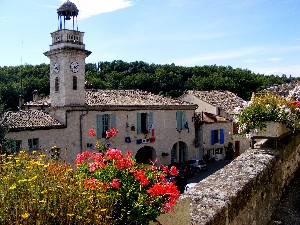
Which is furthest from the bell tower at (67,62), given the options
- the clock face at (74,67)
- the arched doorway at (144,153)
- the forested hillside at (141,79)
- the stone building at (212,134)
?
the forested hillside at (141,79)

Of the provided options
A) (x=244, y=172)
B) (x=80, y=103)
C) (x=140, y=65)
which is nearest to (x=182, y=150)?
(x=80, y=103)

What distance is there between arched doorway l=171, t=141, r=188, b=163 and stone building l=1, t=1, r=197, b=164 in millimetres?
475

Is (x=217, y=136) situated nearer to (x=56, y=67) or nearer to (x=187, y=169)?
(x=187, y=169)

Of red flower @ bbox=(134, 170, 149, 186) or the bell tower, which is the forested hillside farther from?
red flower @ bbox=(134, 170, 149, 186)

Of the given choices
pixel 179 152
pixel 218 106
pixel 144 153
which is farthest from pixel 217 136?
pixel 144 153

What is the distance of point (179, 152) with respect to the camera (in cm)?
2900

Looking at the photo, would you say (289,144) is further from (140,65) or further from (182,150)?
(140,65)

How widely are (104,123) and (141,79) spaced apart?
4092cm

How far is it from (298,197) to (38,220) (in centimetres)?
590

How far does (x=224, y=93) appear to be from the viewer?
38438 mm

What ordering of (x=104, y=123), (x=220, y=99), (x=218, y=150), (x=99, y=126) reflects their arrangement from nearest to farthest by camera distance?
(x=99, y=126)
(x=104, y=123)
(x=218, y=150)
(x=220, y=99)

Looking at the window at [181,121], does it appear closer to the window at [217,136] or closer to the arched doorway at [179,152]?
the arched doorway at [179,152]

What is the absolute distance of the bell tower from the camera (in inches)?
856

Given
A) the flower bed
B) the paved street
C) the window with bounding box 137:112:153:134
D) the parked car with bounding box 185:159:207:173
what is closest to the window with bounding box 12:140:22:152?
the window with bounding box 137:112:153:134
